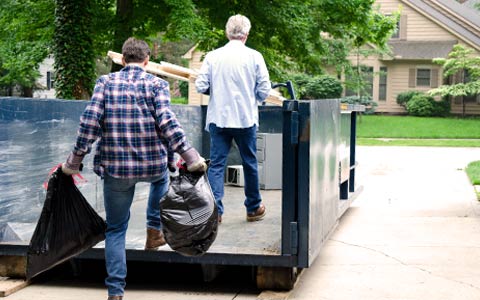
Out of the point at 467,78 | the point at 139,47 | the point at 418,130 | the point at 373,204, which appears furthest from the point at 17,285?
the point at 467,78

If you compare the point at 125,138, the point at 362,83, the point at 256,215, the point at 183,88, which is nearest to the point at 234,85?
the point at 256,215

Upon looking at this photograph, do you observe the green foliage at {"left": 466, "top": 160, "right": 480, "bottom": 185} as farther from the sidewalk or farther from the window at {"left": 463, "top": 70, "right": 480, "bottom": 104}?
the window at {"left": 463, "top": 70, "right": 480, "bottom": 104}

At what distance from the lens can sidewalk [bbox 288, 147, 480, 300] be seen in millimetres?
6285

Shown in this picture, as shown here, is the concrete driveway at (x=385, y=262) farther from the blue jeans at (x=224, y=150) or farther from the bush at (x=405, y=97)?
the bush at (x=405, y=97)

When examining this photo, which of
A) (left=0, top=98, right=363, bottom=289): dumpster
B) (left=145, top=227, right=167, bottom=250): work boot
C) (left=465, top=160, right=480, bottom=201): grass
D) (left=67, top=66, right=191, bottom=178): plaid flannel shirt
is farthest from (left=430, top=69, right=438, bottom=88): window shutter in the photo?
(left=67, top=66, right=191, bottom=178): plaid flannel shirt

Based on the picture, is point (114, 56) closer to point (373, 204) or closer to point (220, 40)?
point (373, 204)

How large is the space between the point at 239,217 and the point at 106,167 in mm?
2548

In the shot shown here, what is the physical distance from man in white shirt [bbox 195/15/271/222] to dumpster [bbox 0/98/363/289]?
1.73 ft

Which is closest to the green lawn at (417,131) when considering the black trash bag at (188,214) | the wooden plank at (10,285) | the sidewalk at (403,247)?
the sidewalk at (403,247)

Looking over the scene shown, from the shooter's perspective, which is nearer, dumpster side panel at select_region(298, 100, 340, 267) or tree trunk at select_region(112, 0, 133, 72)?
dumpster side panel at select_region(298, 100, 340, 267)

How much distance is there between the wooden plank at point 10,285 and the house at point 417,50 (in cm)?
3317

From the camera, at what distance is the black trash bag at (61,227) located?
5.35 metres

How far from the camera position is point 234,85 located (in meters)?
6.69

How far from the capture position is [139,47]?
535 centimetres
